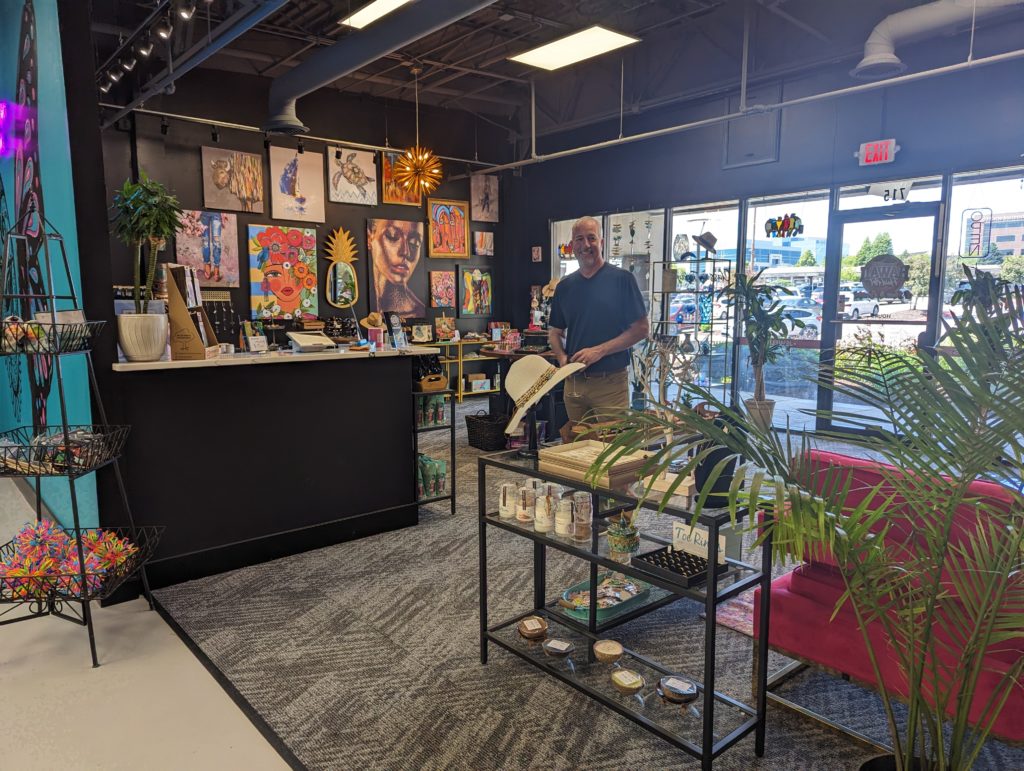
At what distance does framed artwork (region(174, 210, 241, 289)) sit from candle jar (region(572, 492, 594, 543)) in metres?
6.29

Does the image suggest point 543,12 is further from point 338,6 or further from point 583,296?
point 583,296

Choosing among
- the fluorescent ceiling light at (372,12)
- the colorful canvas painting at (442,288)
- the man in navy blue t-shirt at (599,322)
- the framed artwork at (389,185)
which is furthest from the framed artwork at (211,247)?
the man in navy blue t-shirt at (599,322)

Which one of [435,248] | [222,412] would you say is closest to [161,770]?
[222,412]

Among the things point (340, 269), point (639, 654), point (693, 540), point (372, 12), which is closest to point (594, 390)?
point (639, 654)

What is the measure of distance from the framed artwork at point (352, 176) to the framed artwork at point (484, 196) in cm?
162

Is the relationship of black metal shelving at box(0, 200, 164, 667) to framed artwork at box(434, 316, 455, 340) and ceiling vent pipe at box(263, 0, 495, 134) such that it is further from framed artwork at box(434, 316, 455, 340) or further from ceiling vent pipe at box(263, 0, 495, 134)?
framed artwork at box(434, 316, 455, 340)

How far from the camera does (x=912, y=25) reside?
563 cm

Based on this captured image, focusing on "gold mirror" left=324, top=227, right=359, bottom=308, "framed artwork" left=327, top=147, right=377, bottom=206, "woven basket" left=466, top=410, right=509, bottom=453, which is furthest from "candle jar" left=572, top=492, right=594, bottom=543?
"framed artwork" left=327, top=147, right=377, bottom=206

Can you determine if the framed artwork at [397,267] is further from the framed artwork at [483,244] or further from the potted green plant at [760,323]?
the potted green plant at [760,323]

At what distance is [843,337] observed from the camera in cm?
699

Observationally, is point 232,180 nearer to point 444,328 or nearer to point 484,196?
point 444,328

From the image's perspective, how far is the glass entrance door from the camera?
20.7ft

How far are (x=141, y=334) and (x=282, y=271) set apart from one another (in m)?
4.96

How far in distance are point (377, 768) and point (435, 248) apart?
26.2 feet
